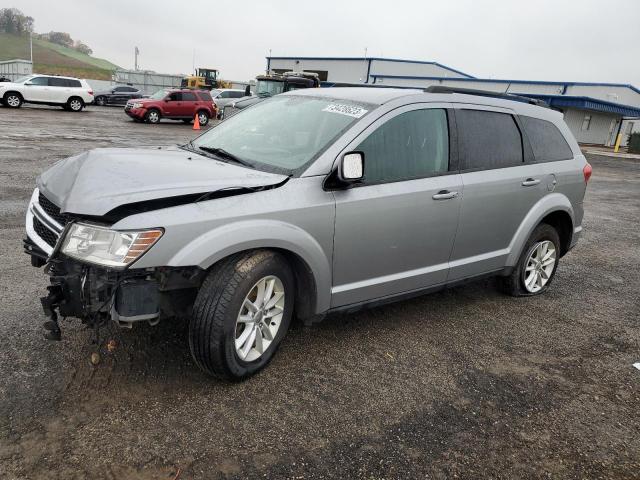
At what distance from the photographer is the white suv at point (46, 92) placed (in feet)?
80.7

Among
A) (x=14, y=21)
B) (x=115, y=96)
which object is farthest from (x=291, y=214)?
(x=14, y=21)

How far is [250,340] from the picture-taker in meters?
3.12

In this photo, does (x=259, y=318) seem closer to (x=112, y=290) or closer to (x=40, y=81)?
(x=112, y=290)

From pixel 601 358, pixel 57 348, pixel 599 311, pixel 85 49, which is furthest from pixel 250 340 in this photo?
pixel 85 49

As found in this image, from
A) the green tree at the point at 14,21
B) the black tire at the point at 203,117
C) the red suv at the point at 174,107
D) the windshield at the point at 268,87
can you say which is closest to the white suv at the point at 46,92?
the red suv at the point at 174,107

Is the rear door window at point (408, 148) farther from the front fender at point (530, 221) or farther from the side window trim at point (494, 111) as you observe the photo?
the front fender at point (530, 221)

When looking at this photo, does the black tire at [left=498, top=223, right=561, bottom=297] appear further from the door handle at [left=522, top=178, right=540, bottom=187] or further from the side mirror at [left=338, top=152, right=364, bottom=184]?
the side mirror at [left=338, top=152, right=364, bottom=184]

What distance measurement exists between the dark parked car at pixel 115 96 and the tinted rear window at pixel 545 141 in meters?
33.0

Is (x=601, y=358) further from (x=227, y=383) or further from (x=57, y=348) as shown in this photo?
(x=57, y=348)

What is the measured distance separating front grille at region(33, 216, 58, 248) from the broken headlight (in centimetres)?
30

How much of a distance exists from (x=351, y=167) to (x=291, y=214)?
462 millimetres

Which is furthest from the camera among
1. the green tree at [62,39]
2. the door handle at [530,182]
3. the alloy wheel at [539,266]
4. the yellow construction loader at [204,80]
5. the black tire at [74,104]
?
the green tree at [62,39]

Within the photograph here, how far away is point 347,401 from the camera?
120 inches

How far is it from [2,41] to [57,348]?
143 m
